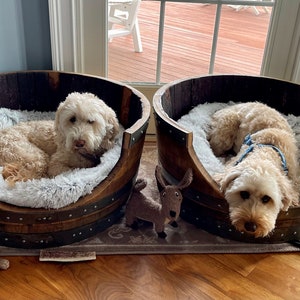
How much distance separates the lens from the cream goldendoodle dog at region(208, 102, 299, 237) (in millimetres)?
1484

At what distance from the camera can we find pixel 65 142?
5.94ft

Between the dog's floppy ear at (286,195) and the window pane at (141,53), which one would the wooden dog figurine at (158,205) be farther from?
the window pane at (141,53)

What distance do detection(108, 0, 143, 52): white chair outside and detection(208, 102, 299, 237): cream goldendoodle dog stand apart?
0.72 metres

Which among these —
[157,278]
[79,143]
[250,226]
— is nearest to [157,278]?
[157,278]

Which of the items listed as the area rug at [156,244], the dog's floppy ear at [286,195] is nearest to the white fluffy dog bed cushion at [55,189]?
the area rug at [156,244]

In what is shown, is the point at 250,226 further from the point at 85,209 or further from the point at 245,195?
the point at 85,209

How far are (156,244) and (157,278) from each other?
0.58ft

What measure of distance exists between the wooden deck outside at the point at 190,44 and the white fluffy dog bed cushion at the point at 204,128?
36 cm

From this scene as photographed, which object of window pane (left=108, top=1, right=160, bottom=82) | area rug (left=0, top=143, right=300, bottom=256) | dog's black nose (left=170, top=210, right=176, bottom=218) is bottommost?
area rug (left=0, top=143, right=300, bottom=256)

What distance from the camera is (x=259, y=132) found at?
6.33ft

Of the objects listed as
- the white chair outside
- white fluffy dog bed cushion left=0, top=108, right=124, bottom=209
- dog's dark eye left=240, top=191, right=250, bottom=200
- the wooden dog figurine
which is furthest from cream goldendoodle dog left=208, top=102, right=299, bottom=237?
the white chair outside

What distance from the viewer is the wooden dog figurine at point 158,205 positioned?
167 centimetres

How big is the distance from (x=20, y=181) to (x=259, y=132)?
109 centimetres

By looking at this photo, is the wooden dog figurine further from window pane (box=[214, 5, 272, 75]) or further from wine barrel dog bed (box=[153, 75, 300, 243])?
window pane (box=[214, 5, 272, 75])
